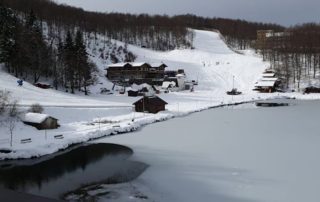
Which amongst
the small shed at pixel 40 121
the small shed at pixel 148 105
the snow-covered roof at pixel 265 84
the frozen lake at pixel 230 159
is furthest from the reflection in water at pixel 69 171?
the snow-covered roof at pixel 265 84

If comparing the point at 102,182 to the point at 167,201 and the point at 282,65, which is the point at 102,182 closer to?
the point at 167,201

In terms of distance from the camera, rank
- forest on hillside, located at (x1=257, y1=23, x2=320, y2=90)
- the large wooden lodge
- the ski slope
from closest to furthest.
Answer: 1. the ski slope
2. the large wooden lodge
3. forest on hillside, located at (x1=257, y1=23, x2=320, y2=90)

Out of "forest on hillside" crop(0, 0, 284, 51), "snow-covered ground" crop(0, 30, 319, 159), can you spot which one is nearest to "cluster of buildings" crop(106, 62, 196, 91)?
"snow-covered ground" crop(0, 30, 319, 159)

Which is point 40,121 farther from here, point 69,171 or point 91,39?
point 91,39

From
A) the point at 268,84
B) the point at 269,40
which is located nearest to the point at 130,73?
the point at 268,84

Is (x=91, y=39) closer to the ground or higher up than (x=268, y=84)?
higher up

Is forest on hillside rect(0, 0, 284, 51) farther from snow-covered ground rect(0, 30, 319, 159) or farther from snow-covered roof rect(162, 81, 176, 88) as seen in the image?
snow-covered roof rect(162, 81, 176, 88)

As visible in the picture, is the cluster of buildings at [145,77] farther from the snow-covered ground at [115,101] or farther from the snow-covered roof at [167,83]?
the snow-covered ground at [115,101]
